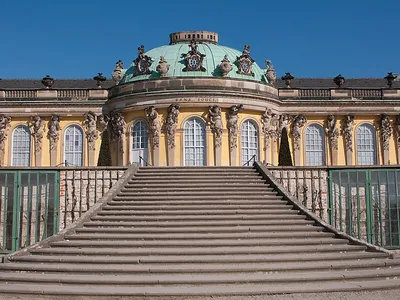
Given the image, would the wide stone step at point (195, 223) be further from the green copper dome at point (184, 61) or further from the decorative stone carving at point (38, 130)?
the decorative stone carving at point (38, 130)

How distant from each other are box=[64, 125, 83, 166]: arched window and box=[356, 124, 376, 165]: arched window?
19014mm

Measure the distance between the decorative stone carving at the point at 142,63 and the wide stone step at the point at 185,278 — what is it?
824 inches

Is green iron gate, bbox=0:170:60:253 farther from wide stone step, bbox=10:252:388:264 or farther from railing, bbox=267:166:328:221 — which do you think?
railing, bbox=267:166:328:221

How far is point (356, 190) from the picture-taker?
66.5ft

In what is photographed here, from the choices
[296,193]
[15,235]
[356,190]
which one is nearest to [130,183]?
[15,235]

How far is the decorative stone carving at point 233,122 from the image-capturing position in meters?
31.5

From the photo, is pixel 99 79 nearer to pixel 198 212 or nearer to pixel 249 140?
pixel 249 140

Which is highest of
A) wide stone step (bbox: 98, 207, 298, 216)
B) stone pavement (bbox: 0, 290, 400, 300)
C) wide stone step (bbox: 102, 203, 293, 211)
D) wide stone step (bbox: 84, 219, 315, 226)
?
wide stone step (bbox: 102, 203, 293, 211)

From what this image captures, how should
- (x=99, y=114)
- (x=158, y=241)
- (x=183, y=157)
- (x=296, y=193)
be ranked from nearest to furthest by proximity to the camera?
(x=158, y=241) → (x=296, y=193) → (x=183, y=157) → (x=99, y=114)

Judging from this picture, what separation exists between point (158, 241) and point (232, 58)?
20.7 m

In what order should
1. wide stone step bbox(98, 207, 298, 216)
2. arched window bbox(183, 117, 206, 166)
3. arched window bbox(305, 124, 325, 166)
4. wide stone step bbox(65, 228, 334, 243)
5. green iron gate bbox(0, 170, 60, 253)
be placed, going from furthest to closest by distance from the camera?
arched window bbox(305, 124, 325, 166) < arched window bbox(183, 117, 206, 166) < green iron gate bbox(0, 170, 60, 253) < wide stone step bbox(98, 207, 298, 216) < wide stone step bbox(65, 228, 334, 243)

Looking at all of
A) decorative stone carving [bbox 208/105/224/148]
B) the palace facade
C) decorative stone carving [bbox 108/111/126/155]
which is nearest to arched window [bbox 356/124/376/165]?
the palace facade

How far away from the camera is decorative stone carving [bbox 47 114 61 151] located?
121 ft

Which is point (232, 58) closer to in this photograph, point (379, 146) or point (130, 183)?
point (379, 146)
